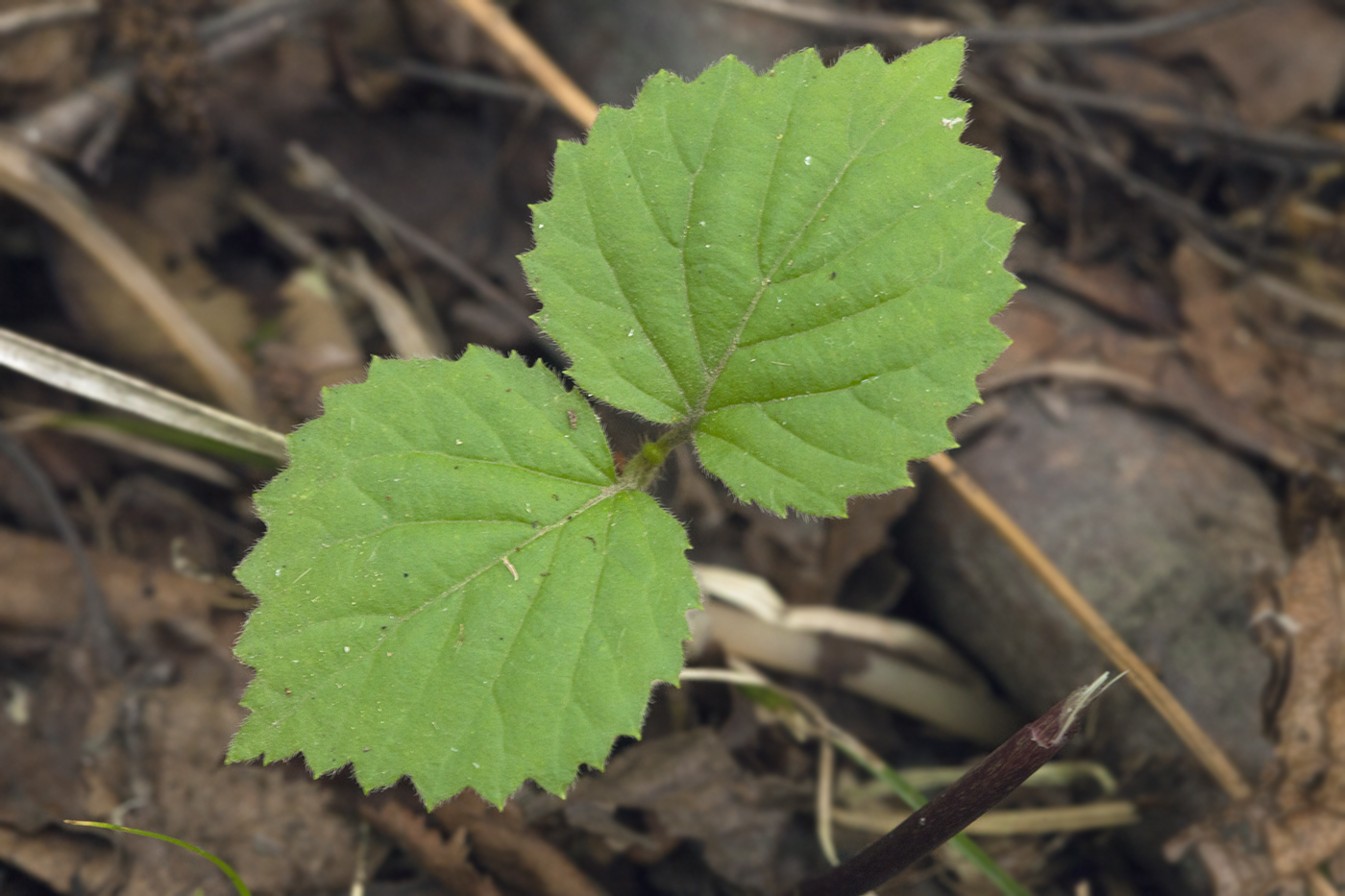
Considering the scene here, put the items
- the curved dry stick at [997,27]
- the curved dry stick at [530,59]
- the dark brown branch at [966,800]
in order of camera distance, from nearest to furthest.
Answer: the dark brown branch at [966,800] < the curved dry stick at [530,59] < the curved dry stick at [997,27]

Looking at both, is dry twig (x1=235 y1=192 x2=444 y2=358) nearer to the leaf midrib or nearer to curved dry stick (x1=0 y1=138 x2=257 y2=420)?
curved dry stick (x1=0 y1=138 x2=257 y2=420)

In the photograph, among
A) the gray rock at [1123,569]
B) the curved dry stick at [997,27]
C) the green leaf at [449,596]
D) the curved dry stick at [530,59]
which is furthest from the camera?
the curved dry stick at [997,27]

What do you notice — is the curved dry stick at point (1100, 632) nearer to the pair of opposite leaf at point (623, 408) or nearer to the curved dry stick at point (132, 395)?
the pair of opposite leaf at point (623, 408)

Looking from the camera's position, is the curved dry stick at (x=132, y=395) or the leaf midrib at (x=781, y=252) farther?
the curved dry stick at (x=132, y=395)

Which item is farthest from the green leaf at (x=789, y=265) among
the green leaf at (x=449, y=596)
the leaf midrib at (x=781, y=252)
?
the green leaf at (x=449, y=596)

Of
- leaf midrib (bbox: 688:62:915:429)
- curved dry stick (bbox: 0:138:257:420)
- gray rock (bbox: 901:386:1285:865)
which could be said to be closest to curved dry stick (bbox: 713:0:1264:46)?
gray rock (bbox: 901:386:1285:865)

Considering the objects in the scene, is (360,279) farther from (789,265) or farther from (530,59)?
(789,265)
